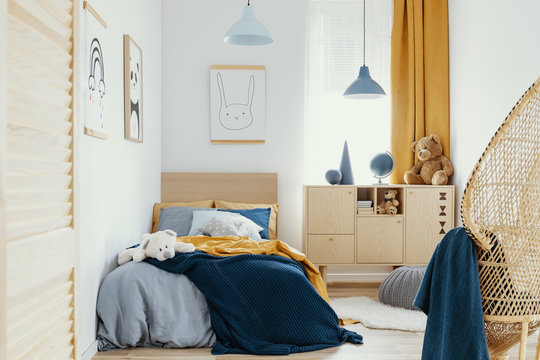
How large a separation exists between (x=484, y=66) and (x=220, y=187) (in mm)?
2314

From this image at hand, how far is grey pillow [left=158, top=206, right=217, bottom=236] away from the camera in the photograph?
4.28 metres

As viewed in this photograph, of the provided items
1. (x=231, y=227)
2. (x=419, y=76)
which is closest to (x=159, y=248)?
(x=231, y=227)

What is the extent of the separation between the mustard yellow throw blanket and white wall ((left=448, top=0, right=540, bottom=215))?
1.70m

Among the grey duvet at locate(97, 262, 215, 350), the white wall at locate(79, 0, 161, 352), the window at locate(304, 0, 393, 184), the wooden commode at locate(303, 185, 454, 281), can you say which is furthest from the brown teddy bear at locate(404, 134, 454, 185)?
the grey duvet at locate(97, 262, 215, 350)

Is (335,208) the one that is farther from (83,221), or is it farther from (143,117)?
(83,221)

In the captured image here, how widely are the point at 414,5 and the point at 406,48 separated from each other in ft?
1.22

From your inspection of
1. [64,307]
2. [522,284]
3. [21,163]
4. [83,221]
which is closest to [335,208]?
[83,221]

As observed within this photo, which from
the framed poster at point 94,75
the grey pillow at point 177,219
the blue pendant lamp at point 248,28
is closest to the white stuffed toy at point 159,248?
the framed poster at point 94,75

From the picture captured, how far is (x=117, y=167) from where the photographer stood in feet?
11.2

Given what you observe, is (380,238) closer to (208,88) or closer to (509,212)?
(208,88)

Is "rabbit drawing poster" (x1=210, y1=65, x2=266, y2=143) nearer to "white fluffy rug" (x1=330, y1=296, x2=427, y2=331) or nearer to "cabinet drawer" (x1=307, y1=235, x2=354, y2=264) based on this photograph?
"cabinet drawer" (x1=307, y1=235, x2=354, y2=264)

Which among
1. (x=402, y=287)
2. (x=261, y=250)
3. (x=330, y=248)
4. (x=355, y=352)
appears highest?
(x=261, y=250)

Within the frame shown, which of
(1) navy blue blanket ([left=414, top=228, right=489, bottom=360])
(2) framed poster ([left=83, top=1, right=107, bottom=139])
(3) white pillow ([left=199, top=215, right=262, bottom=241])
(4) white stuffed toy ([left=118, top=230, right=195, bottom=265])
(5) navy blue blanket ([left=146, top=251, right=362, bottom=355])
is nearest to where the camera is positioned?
(1) navy blue blanket ([left=414, top=228, right=489, bottom=360])

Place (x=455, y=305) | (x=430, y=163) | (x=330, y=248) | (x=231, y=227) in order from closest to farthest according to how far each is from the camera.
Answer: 1. (x=455, y=305)
2. (x=231, y=227)
3. (x=330, y=248)
4. (x=430, y=163)
